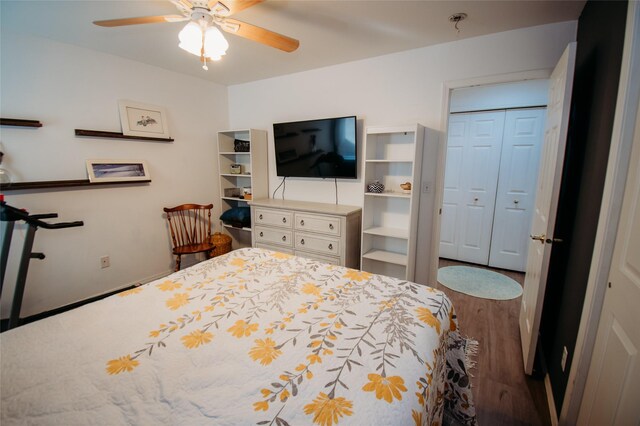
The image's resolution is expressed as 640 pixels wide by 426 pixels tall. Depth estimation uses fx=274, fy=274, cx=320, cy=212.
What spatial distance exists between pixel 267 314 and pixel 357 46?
2.44 m

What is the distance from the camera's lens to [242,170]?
12.7ft

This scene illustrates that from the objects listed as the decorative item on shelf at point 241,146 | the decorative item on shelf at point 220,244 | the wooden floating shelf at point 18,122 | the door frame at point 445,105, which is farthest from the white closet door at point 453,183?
the wooden floating shelf at point 18,122

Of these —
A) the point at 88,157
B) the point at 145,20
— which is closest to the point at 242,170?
the point at 88,157

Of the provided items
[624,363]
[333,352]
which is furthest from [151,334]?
[624,363]

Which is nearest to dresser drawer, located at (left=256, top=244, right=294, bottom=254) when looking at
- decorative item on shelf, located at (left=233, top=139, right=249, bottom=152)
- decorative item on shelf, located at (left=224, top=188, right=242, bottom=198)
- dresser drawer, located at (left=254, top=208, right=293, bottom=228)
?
dresser drawer, located at (left=254, top=208, right=293, bottom=228)

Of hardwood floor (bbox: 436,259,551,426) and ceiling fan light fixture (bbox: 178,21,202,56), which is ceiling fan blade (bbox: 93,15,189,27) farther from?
hardwood floor (bbox: 436,259,551,426)

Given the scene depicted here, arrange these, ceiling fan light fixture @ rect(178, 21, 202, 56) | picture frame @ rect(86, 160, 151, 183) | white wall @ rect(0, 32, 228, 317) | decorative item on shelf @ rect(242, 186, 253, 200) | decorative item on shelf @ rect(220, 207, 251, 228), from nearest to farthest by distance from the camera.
A: 1. ceiling fan light fixture @ rect(178, 21, 202, 56)
2. white wall @ rect(0, 32, 228, 317)
3. picture frame @ rect(86, 160, 151, 183)
4. decorative item on shelf @ rect(220, 207, 251, 228)
5. decorative item on shelf @ rect(242, 186, 253, 200)

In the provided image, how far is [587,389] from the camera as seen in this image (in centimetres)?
116

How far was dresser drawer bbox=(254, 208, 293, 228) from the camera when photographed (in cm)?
310

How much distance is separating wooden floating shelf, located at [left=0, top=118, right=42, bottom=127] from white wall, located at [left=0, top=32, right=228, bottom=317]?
72 mm

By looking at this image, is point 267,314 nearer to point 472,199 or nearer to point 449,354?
point 449,354

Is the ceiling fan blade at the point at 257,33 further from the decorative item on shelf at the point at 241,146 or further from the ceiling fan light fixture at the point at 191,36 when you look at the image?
the decorative item on shelf at the point at 241,146

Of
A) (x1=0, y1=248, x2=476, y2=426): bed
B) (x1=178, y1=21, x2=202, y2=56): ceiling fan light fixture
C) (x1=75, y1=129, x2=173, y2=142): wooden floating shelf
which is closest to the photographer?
(x1=0, y1=248, x2=476, y2=426): bed

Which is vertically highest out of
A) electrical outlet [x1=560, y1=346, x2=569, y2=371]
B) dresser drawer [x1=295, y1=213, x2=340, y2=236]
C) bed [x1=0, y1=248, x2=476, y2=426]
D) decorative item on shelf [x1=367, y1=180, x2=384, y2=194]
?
decorative item on shelf [x1=367, y1=180, x2=384, y2=194]
